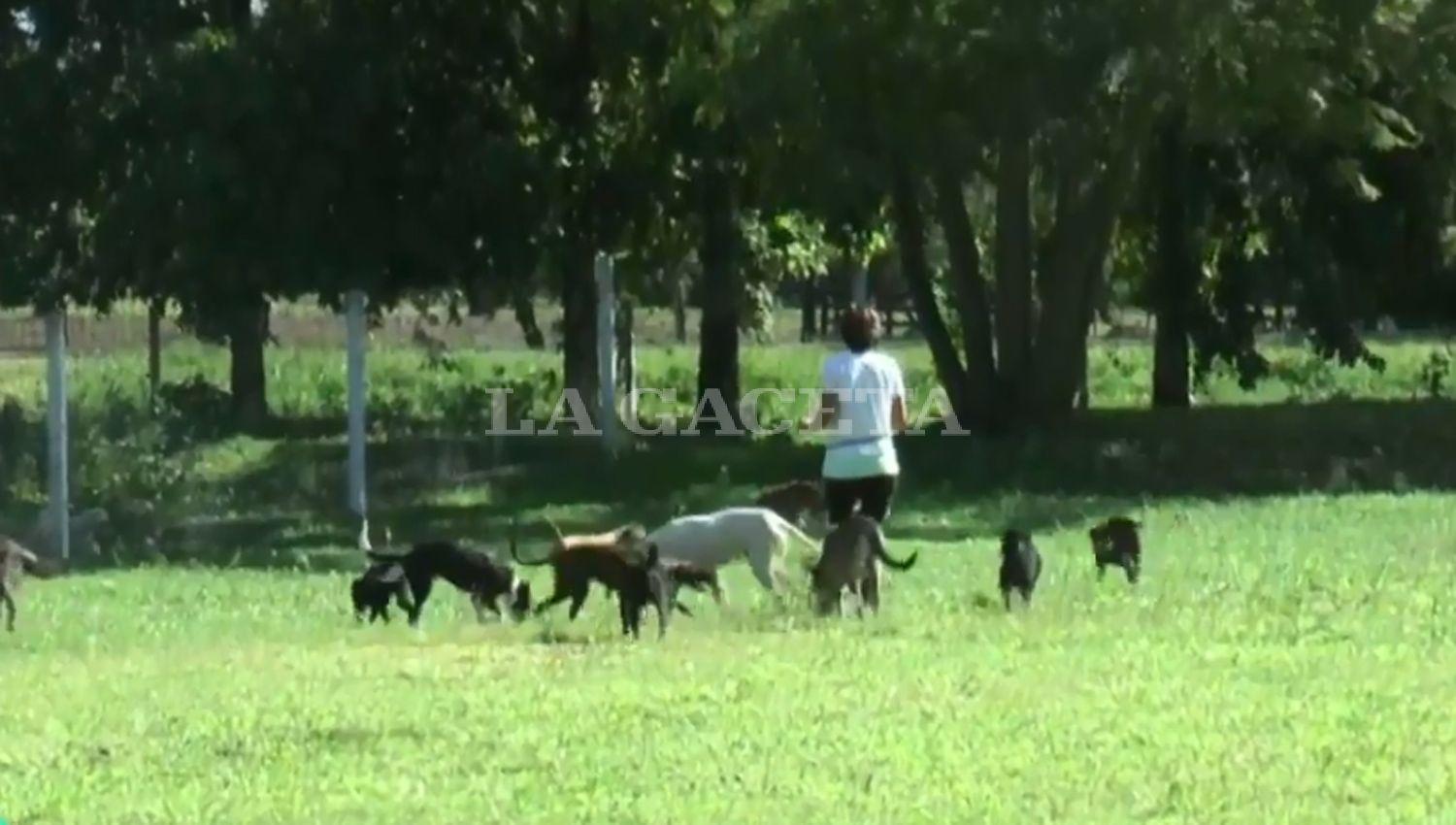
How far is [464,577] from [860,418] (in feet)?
7.90

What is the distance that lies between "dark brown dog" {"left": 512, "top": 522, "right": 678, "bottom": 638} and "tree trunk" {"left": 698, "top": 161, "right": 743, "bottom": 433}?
1515 centimetres

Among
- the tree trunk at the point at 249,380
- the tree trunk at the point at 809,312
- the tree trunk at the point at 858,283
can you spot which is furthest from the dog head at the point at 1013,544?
the tree trunk at the point at 809,312

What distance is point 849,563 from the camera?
15242mm

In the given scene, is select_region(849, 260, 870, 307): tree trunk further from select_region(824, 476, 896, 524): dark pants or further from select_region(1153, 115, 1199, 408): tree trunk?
select_region(824, 476, 896, 524): dark pants

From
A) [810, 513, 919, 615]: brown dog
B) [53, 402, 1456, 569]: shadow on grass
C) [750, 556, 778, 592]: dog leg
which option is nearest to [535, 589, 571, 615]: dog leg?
[750, 556, 778, 592]: dog leg

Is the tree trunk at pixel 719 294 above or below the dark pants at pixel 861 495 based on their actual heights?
above

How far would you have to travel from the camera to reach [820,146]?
87.6 feet

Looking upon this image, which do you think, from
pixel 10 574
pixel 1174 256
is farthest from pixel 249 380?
pixel 10 574

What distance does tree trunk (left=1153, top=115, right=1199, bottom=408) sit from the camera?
33.5 m

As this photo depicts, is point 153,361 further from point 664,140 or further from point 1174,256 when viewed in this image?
point 1174,256

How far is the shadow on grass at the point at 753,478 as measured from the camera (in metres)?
24.6

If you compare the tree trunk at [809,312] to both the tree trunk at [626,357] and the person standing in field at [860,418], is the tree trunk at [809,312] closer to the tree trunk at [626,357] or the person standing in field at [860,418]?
the tree trunk at [626,357]

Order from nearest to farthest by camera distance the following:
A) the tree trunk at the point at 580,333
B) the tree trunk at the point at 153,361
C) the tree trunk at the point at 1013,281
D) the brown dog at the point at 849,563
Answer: the brown dog at the point at 849,563
the tree trunk at the point at 1013,281
the tree trunk at the point at 580,333
the tree trunk at the point at 153,361

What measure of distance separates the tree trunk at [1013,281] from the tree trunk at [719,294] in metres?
3.06
